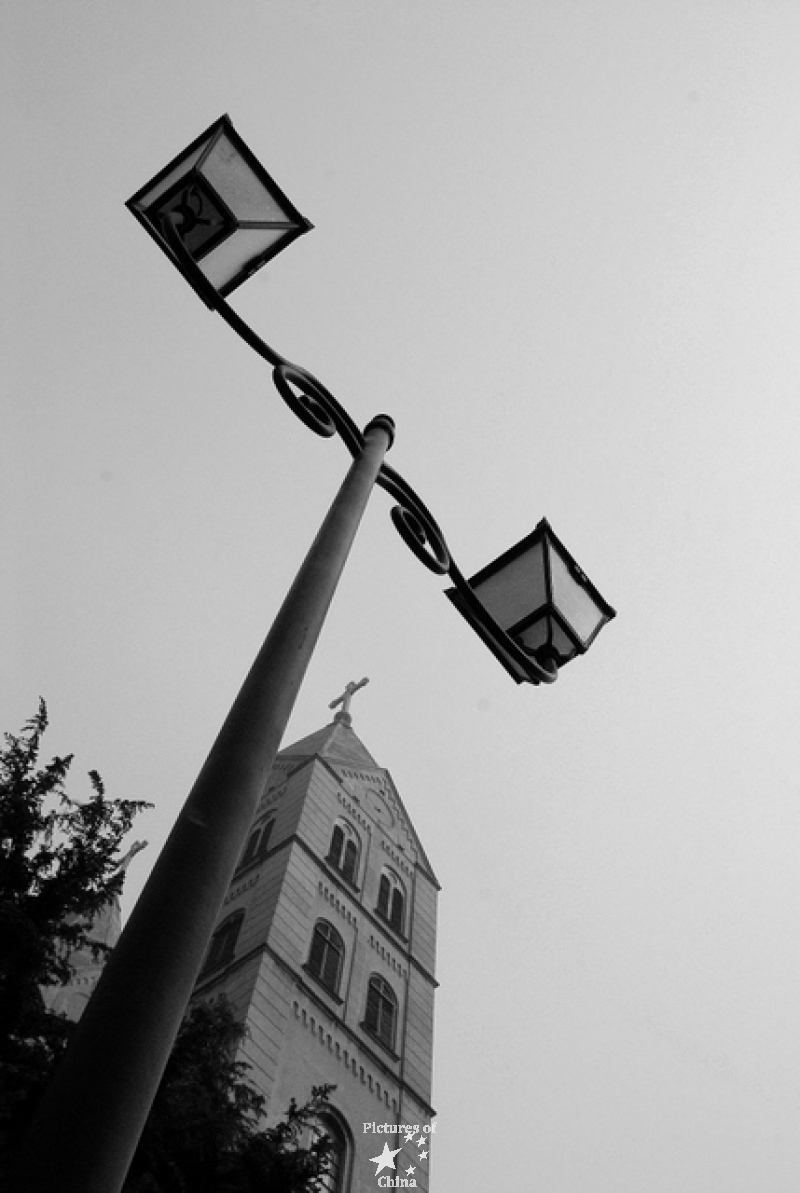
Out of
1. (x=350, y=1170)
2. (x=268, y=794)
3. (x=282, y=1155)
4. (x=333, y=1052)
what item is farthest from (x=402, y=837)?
(x=282, y=1155)

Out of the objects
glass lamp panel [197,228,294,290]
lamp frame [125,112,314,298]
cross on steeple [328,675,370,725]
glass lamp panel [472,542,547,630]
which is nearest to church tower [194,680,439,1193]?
cross on steeple [328,675,370,725]

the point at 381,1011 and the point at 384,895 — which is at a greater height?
the point at 384,895

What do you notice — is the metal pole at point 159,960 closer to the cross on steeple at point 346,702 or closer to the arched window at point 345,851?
the arched window at point 345,851

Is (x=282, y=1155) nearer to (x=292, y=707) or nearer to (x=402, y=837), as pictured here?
(x=292, y=707)

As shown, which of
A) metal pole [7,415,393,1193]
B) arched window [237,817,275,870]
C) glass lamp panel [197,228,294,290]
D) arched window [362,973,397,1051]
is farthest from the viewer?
arched window [237,817,275,870]

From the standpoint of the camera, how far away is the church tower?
20.0m

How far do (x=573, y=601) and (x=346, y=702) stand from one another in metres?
36.5

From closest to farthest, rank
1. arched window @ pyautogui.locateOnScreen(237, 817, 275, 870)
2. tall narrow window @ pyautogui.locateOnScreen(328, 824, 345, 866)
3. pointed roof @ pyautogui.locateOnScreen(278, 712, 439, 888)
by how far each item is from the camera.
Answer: arched window @ pyautogui.locateOnScreen(237, 817, 275, 870), tall narrow window @ pyautogui.locateOnScreen(328, 824, 345, 866), pointed roof @ pyautogui.locateOnScreen(278, 712, 439, 888)

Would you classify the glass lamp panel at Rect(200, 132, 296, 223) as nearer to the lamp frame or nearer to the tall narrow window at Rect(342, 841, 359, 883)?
the lamp frame

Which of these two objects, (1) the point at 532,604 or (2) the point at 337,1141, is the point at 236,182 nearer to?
(1) the point at 532,604

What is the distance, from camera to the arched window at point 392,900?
93.4 feet

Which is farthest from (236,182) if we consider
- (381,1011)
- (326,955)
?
(381,1011)

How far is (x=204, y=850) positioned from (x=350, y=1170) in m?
20.1

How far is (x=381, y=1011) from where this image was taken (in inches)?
973
